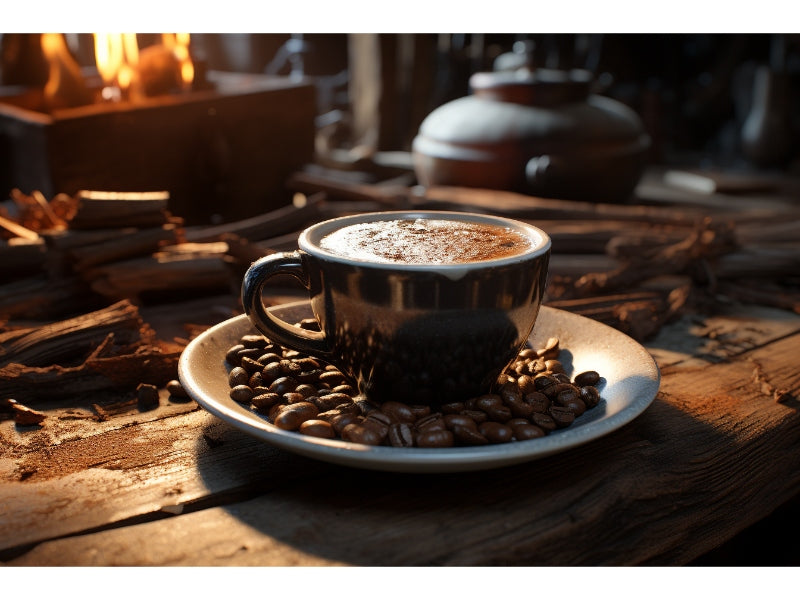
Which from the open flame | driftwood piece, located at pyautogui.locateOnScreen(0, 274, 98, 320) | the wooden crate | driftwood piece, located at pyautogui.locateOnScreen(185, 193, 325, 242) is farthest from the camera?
the open flame

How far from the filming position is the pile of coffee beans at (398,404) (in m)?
0.86

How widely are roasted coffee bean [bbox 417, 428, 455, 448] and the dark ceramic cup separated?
10cm

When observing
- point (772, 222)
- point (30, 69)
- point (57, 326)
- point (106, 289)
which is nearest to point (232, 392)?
point (57, 326)

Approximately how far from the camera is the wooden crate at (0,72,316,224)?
240cm

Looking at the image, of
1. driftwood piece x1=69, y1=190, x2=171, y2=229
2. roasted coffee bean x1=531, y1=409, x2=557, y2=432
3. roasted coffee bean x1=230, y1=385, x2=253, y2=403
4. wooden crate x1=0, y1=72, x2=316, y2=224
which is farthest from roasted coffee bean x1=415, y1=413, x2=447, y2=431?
wooden crate x1=0, y1=72, x2=316, y2=224

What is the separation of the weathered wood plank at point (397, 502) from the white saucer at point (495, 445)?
6cm

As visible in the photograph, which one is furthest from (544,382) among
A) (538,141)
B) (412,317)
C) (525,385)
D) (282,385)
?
(538,141)

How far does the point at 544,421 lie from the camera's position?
0.90 meters

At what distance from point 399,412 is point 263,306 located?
23 cm

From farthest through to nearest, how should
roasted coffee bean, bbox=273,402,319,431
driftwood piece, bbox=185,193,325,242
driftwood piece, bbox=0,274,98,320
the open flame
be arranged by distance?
the open flame
driftwood piece, bbox=185,193,325,242
driftwood piece, bbox=0,274,98,320
roasted coffee bean, bbox=273,402,319,431

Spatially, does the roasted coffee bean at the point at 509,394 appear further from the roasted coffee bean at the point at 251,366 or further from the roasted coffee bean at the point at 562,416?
the roasted coffee bean at the point at 251,366

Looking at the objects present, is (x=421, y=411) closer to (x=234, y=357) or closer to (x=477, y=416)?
(x=477, y=416)

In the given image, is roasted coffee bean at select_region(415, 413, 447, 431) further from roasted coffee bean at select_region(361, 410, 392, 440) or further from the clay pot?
the clay pot

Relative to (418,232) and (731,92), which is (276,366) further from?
(731,92)
